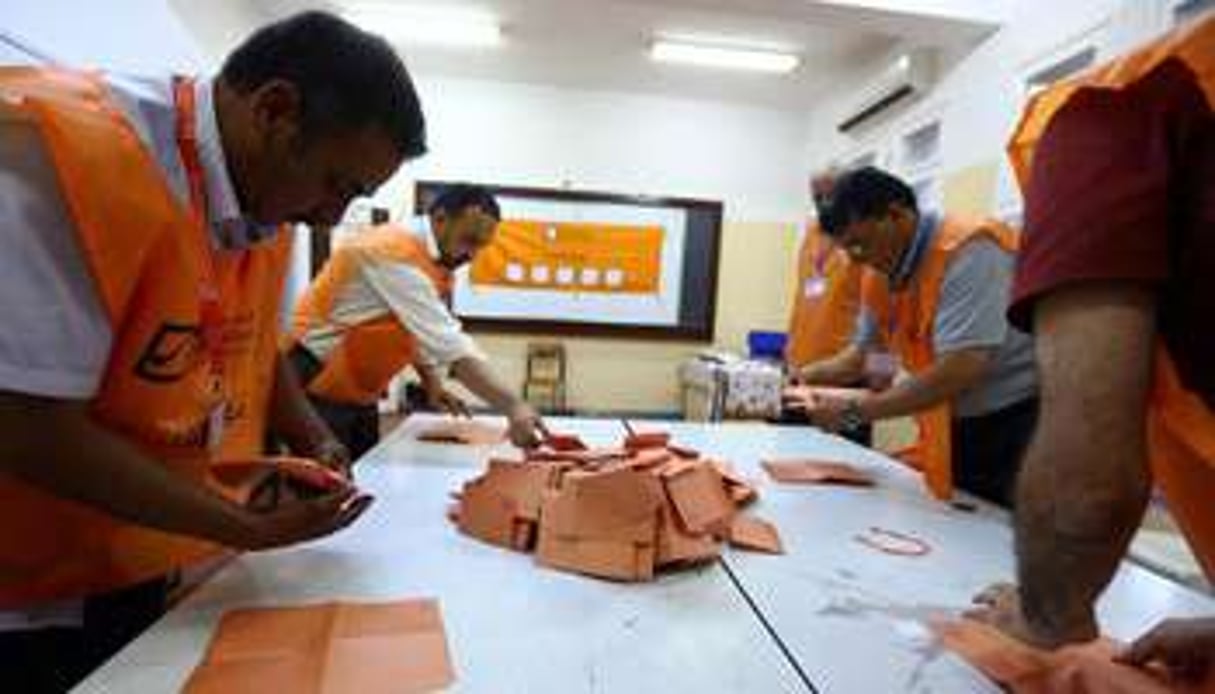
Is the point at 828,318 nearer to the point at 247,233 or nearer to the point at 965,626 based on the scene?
the point at 965,626

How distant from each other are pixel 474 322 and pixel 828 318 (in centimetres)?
309

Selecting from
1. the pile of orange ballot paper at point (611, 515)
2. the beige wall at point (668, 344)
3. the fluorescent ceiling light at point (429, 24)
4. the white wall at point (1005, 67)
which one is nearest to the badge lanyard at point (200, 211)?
the pile of orange ballot paper at point (611, 515)

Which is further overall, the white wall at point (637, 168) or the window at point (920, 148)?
the white wall at point (637, 168)

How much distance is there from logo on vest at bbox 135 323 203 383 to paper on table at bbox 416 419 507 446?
1.29 m

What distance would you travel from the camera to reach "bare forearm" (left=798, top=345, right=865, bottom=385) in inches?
109

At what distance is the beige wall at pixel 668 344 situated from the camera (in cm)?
639

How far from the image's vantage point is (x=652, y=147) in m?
6.34

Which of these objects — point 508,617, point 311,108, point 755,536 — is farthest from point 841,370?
point 311,108

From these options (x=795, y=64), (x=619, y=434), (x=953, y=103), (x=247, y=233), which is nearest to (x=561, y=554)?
(x=247, y=233)

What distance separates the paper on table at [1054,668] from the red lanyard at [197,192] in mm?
973

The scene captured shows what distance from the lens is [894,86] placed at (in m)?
4.79

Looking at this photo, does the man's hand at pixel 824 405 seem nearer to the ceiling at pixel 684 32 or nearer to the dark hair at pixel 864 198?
the dark hair at pixel 864 198

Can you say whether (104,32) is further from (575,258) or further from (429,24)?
(575,258)

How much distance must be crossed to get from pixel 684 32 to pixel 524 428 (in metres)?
3.75
